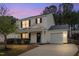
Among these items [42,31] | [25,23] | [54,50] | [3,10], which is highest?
[3,10]

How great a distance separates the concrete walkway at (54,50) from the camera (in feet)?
26.0

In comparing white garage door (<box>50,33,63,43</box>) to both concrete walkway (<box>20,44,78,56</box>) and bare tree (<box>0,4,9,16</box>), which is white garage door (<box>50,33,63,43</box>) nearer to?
concrete walkway (<box>20,44,78,56</box>)

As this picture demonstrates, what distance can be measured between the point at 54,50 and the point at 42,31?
0.36 meters

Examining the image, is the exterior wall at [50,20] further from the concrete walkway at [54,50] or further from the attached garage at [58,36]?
the concrete walkway at [54,50]

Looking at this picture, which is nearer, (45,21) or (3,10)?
(3,10)

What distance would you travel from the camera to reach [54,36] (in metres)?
8.02

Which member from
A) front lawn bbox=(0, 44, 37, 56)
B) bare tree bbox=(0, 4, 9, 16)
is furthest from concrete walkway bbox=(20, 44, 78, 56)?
bare tree bbox=(0, 4, 9, 16)

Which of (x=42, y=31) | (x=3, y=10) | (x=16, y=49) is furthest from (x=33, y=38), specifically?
(x=3, y=10)

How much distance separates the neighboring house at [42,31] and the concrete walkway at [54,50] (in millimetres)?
→ 93

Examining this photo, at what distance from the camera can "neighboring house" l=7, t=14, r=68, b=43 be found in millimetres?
8023

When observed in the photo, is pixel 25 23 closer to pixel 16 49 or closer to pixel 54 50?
pixel 16 49

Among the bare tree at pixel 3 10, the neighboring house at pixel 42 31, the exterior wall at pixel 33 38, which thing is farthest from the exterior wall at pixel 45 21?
the bare tree at pixel 3 10

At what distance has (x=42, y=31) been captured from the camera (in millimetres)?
8031

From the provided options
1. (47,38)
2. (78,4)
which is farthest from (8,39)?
(78,4)
